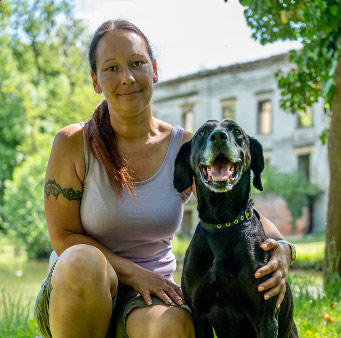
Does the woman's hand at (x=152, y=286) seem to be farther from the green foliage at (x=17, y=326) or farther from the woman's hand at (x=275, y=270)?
the green foliage at (x=17, y=326)

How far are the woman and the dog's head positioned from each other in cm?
14

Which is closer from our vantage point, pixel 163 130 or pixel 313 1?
pixel 163 130

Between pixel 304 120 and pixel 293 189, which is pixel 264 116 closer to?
pixel 304 120

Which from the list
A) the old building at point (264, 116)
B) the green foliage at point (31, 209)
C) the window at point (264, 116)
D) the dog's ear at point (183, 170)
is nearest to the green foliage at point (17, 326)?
the dog's ear at point (183, 170)

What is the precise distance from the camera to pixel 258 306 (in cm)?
230

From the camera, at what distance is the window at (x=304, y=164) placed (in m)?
21.8

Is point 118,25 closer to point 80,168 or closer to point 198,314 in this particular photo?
point 80,168

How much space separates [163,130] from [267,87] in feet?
66.7

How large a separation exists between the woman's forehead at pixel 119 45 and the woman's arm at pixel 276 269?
111 centimetres

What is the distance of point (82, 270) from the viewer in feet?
7.39

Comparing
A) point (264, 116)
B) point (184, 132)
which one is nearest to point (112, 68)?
point (184, 132)

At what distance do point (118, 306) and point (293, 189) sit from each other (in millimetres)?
18517

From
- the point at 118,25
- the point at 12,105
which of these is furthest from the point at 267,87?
the point at 118,25

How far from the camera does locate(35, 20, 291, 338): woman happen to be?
2426mm
